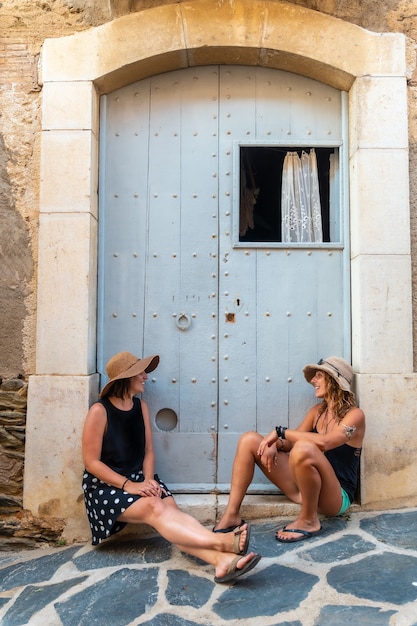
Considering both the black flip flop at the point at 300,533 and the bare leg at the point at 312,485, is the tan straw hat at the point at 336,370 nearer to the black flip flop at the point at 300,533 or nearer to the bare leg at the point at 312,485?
the bare leg at the point at 312,485

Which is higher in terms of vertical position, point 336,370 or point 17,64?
point 17,64

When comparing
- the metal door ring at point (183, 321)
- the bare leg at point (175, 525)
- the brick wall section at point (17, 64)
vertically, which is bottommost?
the bare leg at point (175, 525)

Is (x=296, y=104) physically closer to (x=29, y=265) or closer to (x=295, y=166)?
(x=295, y=166)

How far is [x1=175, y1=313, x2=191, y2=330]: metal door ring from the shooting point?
149 inches

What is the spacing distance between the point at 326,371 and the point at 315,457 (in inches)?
22.5

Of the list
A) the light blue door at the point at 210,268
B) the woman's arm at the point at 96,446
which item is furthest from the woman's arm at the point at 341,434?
the woman's arm at the point at 96,446

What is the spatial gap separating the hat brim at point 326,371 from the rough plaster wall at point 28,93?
75 cm

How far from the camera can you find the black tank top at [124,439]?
331 centimetres

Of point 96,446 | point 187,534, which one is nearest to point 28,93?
point 96,446

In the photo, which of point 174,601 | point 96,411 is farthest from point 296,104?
point 174,601

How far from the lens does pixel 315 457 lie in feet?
10.1

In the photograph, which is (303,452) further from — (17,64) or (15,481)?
(17,64)

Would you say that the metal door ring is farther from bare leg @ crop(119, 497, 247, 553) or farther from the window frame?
bare leg @ crop(119, 497, 247, 553)

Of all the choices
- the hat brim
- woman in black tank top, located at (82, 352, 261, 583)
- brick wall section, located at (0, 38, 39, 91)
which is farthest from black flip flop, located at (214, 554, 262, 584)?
brick wall section, located at (0, 38, 39, 91)
